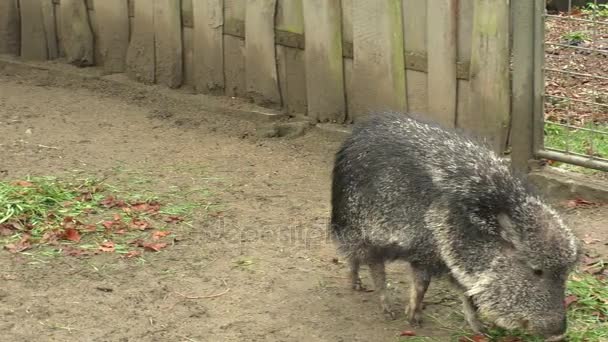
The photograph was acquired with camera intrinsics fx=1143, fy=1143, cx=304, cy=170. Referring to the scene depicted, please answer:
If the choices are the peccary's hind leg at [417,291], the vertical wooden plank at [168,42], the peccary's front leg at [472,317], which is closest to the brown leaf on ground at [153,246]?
the peccary's hind leg at [417,291]

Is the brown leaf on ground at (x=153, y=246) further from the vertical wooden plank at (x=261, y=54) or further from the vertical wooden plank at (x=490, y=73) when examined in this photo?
the vertical wooden plank at (x=261, y=54)

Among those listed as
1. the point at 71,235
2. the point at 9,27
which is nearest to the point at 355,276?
the point at 71,235

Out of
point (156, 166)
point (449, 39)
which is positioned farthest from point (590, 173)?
point (156, 166)

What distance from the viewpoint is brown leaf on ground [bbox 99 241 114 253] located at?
5.27 meters

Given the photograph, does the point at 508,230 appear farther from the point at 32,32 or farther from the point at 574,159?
the point at 32,32

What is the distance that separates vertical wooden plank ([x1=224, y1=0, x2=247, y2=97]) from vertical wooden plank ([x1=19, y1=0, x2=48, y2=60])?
162 cm

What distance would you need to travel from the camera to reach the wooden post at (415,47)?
6371mm

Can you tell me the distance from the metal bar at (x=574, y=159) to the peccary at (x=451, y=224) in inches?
50.0

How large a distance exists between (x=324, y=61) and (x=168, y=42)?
1267 mm

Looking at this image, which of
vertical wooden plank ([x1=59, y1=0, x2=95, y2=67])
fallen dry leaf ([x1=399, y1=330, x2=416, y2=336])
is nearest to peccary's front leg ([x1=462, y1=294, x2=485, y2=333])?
fallen dry leaf ([x1=399, y1=330, x2=416, y2=336])

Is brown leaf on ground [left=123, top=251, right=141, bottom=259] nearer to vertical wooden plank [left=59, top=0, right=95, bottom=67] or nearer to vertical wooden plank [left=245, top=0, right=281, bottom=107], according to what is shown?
vertical wooden plank [left=245, top=0, right=281, bottom=107]

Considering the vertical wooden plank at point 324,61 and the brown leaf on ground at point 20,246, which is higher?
the vertical wooden plank at point 324,61

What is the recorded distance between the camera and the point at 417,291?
4539mm

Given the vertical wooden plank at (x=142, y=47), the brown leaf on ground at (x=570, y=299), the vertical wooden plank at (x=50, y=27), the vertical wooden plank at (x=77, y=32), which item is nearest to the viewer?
the brown leaf on ground at (x=570, y=299)
